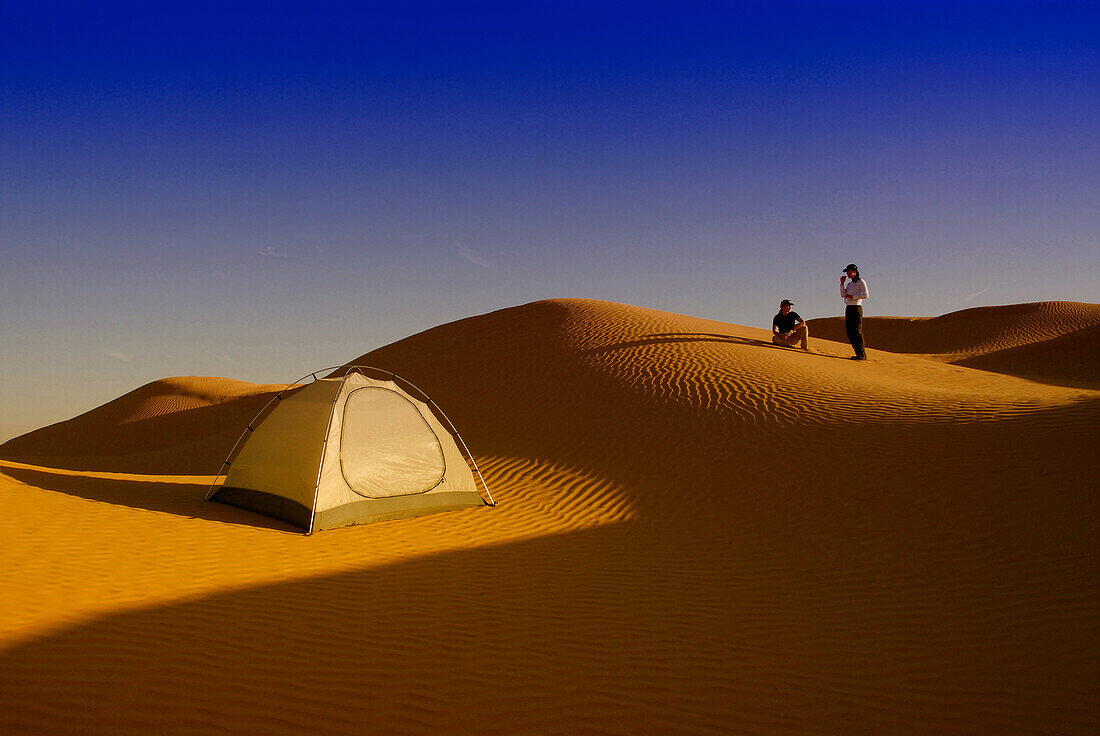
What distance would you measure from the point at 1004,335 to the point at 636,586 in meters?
47.5

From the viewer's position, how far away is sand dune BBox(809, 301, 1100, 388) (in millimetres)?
29844

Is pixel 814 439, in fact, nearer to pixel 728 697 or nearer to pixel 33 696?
pixel 728 697

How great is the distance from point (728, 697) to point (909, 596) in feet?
9.81

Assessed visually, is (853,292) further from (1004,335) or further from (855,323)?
(1004,335)

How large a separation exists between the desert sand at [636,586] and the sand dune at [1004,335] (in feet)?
64.8

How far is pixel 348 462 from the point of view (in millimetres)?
9062

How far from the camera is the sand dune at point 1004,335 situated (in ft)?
97.9

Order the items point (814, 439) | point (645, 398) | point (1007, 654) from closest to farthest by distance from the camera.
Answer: point (1007, 654) < point (814, 439) < point (645, 398)

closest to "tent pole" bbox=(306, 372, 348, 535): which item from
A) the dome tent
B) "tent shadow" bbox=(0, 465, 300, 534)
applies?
the dome tent

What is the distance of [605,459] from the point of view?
12414 mm

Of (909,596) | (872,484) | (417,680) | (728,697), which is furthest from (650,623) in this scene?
(872,484)

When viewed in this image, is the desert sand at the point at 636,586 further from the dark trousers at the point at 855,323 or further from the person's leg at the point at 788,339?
the person's leg at the point at 788,339

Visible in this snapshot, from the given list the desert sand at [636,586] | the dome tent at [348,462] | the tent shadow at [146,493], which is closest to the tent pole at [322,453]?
the dome tent at [348,462]

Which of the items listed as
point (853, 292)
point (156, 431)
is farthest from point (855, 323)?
point (156, 431)
